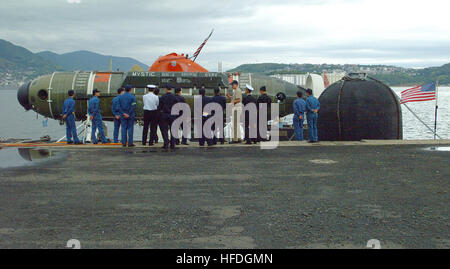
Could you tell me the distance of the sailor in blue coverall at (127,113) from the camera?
1478 cm

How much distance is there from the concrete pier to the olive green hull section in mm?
9629

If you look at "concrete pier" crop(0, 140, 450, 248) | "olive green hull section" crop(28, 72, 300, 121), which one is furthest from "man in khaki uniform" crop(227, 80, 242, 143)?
"olive green hull section" crop(28, 72, 300, 121)

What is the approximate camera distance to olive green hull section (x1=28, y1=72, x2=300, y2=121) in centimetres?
2169

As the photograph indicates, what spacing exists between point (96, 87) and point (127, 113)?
27.6 feet

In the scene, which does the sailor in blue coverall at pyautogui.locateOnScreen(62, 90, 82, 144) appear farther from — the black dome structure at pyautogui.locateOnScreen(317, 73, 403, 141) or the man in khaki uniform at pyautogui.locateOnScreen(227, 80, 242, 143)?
the black dome structure at pyautogui.locateOnScreen(317, 73, 403, 141)

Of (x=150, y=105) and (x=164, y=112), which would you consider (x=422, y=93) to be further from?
(x=150, y=105)

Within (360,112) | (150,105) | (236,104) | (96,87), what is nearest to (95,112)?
(150,105)

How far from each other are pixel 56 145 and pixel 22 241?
10.2 meters

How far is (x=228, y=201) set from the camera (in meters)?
7.50

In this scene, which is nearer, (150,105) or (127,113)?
(150,105)

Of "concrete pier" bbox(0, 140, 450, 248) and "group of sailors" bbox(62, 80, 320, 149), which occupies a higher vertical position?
"group of sailors" bbox(62, 80, 320, 149)
